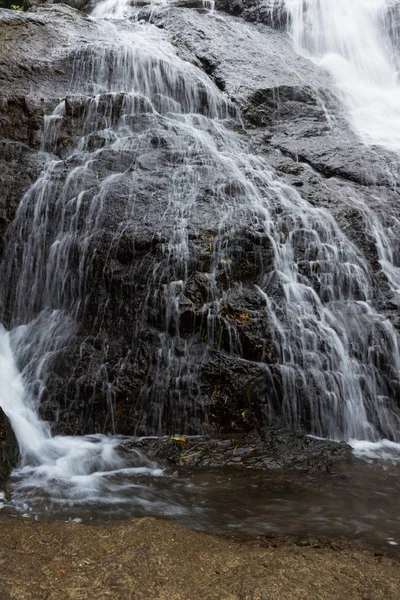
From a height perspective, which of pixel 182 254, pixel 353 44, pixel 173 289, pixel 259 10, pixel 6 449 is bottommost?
pixel 6 449

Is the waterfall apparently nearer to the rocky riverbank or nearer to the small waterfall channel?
the small waterfall channel

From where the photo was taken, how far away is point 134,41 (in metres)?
11.6

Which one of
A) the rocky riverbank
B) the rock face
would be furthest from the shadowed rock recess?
the rocky riverbank

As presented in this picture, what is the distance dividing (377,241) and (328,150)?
307cm

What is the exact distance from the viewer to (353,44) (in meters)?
14.6

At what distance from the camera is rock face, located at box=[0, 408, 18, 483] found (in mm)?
4281

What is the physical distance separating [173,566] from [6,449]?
2.29m

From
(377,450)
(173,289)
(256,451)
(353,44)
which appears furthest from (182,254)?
(353,44)

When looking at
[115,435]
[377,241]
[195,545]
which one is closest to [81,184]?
[115,435]

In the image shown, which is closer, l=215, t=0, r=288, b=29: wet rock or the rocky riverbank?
the rocky riverbank

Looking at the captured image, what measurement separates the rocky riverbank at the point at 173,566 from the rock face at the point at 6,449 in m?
1.06

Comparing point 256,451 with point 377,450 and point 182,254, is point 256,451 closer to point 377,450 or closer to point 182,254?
point 377,450

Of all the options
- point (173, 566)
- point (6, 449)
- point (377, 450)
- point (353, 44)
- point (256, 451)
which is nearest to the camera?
point (173, 566)

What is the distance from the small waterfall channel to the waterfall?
3.80 m
